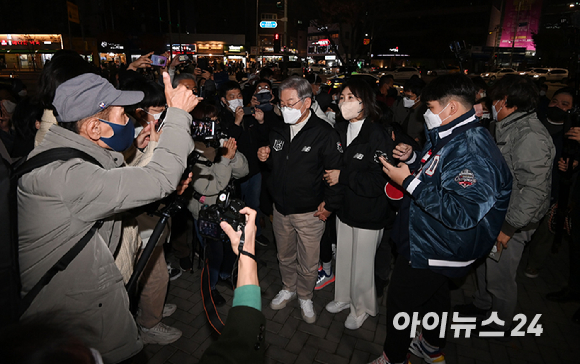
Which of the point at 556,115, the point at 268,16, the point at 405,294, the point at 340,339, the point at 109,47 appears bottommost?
the point at 340,339

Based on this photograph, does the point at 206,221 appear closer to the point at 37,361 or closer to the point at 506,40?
the point at 37,361

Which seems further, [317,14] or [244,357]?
[317,14]

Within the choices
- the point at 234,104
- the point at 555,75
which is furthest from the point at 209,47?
the point at 234,104

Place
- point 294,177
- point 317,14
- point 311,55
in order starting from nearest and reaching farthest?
point 294,177 < point 317,14 < point 311,55

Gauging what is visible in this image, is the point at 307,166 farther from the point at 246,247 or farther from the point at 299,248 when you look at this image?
the point at 246,247

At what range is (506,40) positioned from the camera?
1774 inches

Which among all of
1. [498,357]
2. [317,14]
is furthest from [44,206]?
[317,14]

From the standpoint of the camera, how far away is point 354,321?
3.44 meters

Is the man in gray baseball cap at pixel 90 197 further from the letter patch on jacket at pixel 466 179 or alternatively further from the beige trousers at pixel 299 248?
the beige trousers at pixel 299 248

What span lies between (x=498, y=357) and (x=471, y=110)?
2.47 metres

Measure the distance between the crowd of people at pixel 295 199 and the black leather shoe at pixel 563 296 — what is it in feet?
0.06

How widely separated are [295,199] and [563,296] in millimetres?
3610

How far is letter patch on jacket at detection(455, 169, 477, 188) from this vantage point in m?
2.07

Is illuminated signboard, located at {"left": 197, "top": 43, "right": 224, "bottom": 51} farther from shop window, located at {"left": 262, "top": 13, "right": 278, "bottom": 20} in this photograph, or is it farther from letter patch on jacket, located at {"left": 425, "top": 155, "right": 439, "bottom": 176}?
letter patch on jacket, located at {"left": 425, "top": 155, "right": 439, "bottom": 176}
